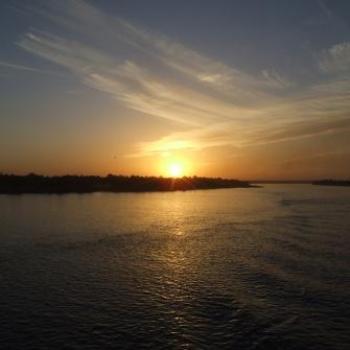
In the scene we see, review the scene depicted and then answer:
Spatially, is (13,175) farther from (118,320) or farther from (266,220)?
(118,320)

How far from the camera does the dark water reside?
15617 millimetres

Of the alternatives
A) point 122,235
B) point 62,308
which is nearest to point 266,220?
point 122,235

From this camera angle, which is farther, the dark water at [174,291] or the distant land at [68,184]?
the distant land at [68,184]

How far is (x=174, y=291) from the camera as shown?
21.4 metres

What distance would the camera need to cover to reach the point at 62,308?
1855cm

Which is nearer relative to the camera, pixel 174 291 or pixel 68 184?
pixel 174 291

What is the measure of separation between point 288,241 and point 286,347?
76.9ft

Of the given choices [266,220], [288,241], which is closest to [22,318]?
[288,241]

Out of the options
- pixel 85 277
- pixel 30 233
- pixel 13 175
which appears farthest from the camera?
pixel 13 175

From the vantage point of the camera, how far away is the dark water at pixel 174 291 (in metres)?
15.6

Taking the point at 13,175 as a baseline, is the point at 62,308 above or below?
below

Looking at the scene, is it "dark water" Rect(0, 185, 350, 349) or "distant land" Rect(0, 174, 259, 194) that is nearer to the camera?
"dark water" Rect(0, 185, 350, 349)

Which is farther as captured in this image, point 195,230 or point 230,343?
point 195,230

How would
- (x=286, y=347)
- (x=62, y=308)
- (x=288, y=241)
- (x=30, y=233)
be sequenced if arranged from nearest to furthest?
(x=286, y=347) < (x=62, y=308) < (x=288, y=241) < (x=30, y=233)
